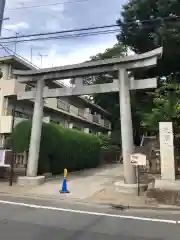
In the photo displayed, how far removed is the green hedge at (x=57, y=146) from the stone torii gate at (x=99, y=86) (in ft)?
4.97

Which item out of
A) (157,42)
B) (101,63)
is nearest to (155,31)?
(157,42)

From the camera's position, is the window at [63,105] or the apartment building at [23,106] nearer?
the apartment building at [23,106]

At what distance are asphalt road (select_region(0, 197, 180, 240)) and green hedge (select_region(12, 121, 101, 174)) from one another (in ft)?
21.3

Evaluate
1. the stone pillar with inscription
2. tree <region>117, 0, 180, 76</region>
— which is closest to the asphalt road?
the stone pillar with inscription

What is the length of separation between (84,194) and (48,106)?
607 inches

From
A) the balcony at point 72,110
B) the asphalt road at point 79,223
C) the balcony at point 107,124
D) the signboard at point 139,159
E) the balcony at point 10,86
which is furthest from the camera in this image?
the balcony at point 107,124

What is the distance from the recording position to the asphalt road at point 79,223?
5.79 m

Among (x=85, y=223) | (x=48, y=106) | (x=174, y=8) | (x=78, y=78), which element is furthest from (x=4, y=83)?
(x=85, y=223)

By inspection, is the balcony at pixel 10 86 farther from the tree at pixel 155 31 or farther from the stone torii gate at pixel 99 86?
the tree at pixel 155 31

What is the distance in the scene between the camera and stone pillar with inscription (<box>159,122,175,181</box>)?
1208cm

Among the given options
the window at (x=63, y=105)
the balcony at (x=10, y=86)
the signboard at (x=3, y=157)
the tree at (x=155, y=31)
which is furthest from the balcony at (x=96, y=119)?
the signboard at (x=3, y=157)

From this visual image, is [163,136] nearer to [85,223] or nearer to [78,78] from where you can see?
[78,78]

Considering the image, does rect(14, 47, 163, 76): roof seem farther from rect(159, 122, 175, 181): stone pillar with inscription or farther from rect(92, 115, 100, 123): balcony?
rect(92, 115, 100, 123): balcony

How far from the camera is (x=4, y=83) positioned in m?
22.4
